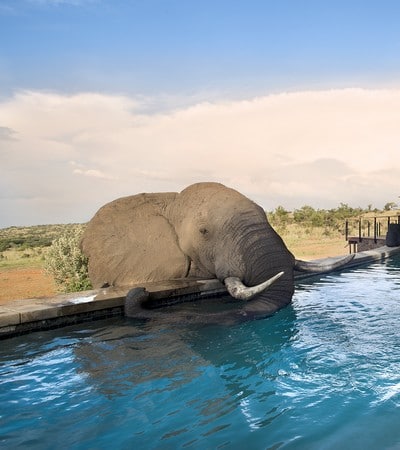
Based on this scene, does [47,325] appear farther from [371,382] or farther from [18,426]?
[371,382]

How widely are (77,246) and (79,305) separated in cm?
356

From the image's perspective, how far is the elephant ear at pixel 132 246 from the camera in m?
8.20

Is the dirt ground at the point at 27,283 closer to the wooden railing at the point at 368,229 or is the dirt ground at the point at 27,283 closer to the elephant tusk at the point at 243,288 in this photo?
the wooden railing at the point at 368,229

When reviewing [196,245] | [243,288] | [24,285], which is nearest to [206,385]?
[243,288]

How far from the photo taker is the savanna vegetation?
10461 mm

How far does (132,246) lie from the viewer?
27.3 ft

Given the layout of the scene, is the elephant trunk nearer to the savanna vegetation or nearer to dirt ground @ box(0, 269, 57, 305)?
the savanna vegetation

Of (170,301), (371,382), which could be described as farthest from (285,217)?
(371,382)

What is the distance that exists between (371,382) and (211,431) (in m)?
1.76

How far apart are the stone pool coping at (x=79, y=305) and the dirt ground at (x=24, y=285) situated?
17.4 ft

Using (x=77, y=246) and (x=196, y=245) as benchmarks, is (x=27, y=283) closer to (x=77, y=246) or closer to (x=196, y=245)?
(x=77, y=246)

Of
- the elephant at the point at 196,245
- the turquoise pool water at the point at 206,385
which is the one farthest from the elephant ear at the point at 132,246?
the turquoise pool water at the point at 206,385

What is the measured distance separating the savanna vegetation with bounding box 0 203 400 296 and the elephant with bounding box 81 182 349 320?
5.78ft

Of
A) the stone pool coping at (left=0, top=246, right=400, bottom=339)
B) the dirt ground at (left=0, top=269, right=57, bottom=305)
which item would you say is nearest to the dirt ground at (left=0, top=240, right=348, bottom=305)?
the dirt ground at (left=0, top=269, right=57, bottom=305)
